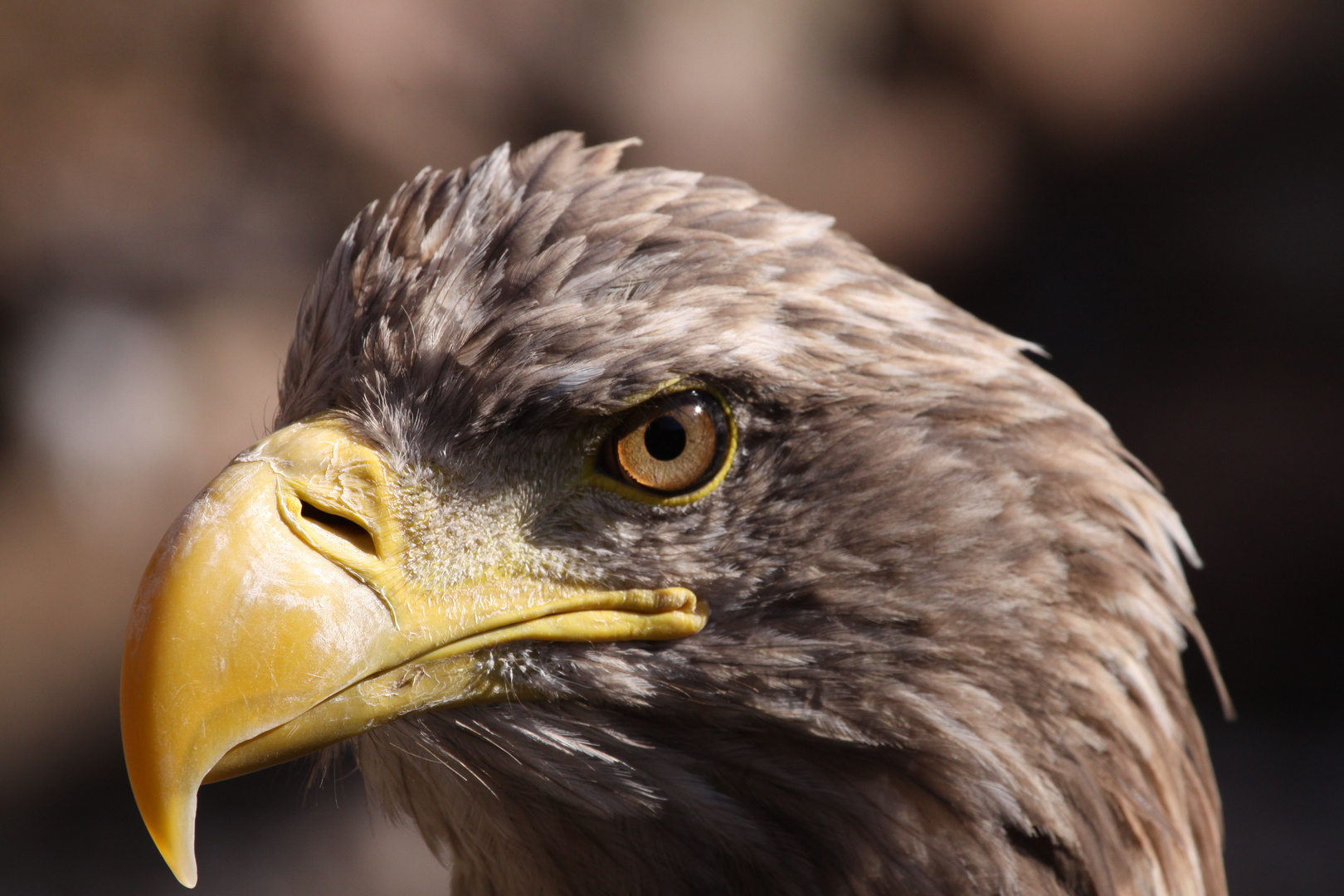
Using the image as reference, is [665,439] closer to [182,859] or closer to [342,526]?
[342,526]

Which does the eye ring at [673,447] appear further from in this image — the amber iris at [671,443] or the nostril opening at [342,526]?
the nostril opening at [342,526]

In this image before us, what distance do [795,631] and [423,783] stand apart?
579 mm

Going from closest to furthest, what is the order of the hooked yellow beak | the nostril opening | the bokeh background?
the hooked yellow beak < the nostril opening < the bokeh background

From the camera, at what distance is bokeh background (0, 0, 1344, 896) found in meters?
4.64

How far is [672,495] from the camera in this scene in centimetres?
147

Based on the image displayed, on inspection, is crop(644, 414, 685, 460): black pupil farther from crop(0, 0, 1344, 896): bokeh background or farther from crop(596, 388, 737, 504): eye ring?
crop(0, 0, 1344, 896): bokeh background

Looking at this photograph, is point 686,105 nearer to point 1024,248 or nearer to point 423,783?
point 1024,248

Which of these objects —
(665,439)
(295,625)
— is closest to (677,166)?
(665,439)

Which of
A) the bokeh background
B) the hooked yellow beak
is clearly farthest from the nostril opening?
the bokeh background

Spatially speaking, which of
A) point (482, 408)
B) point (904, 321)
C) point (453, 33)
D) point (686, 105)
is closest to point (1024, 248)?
point (686, 105)

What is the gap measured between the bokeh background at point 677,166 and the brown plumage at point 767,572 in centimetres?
333

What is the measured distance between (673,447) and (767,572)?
196mm

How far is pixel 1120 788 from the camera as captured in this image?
5.26ft

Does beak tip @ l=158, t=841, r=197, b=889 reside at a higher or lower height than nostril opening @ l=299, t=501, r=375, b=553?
lower
